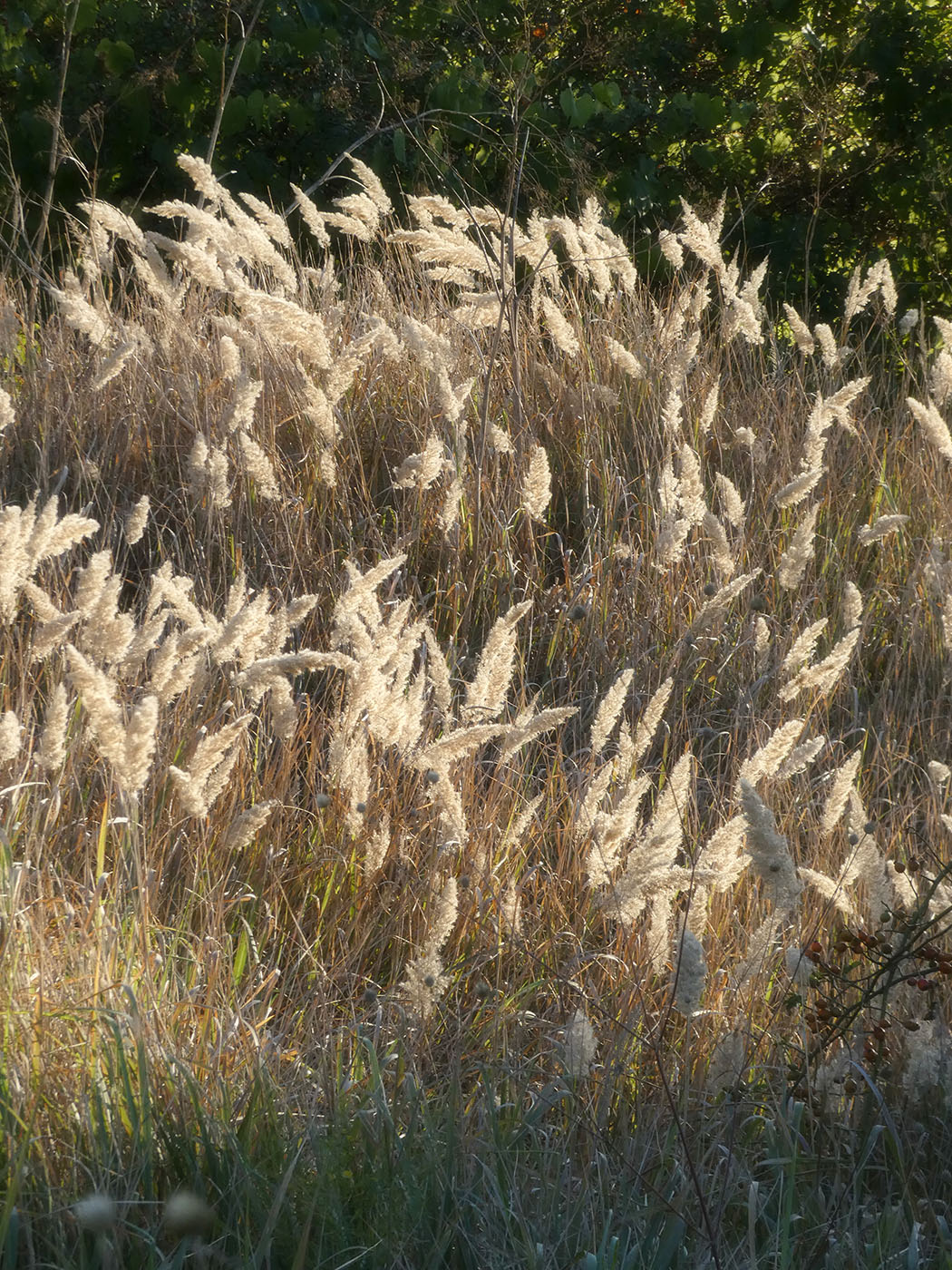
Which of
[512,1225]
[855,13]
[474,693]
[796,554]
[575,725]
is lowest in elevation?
[512,1225]

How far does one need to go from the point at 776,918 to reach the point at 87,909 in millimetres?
968

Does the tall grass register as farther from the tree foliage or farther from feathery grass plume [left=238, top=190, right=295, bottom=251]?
the tree foliage

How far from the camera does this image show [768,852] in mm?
1365

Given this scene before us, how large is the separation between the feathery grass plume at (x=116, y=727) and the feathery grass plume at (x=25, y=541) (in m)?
0.32

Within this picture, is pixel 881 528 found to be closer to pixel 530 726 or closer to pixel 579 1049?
pixel 530 726

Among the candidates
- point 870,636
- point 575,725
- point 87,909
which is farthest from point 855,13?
point 87,909

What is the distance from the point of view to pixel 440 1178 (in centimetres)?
145

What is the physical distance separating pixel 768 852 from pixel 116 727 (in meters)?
0.78

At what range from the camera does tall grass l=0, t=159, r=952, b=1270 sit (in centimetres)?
148

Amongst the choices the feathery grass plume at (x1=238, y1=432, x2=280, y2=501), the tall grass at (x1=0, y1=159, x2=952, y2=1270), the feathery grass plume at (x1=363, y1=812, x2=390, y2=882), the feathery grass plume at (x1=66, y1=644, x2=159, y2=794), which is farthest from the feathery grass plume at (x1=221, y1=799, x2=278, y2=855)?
the feathery grass plume at (x1=238, y1=432, x2=280, y2=501)

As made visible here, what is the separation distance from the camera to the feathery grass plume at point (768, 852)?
1.36 metres

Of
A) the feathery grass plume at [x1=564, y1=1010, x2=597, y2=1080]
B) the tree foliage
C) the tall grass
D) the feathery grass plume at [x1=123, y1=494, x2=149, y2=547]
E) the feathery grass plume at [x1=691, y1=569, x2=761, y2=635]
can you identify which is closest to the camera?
the tall grass

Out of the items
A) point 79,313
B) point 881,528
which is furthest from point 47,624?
point 881,528

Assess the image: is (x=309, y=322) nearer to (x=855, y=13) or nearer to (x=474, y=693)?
(x=474, y=693)
